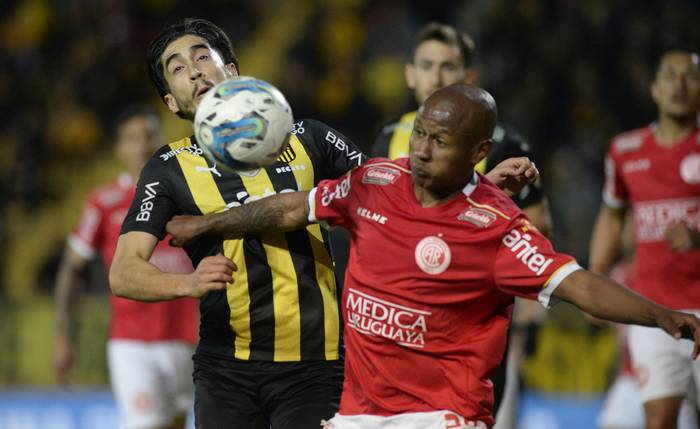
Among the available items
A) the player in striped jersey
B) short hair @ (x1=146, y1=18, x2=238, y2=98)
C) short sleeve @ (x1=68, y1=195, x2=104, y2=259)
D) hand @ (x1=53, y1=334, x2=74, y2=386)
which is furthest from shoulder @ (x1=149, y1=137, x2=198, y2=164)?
hand @ (x1=53, y1=334, x2=74, y2=386)

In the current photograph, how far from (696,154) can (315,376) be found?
3.27 meters

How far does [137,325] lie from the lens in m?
8.16

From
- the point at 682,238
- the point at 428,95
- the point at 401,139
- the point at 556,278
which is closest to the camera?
the point at 556,278

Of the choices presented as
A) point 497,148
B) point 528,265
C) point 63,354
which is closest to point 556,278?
point 528,265

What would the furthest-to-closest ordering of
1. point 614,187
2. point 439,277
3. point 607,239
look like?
1. point 607,239
2. point 614,187
3. point 439,277

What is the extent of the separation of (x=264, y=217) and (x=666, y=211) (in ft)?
10.8

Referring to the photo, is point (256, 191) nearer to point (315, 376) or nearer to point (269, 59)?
point (315, 376)

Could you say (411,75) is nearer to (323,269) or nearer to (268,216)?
(323,269)

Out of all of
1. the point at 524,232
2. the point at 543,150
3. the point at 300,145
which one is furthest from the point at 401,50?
the point at 524,232

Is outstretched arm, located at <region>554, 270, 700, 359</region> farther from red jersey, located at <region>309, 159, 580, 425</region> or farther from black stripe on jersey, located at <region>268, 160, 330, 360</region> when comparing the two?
black stripe on jersey, located at <region>268, 160, 330, 360</region>

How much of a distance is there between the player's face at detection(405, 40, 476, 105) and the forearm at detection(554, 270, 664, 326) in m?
2.77

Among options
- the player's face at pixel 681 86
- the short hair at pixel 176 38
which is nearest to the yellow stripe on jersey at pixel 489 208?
the short hair at pixel 176 38

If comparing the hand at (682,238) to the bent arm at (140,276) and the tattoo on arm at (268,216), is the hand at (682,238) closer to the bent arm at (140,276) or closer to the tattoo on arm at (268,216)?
the tattoo on arm at (268,216)

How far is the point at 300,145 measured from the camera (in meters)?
4.62
